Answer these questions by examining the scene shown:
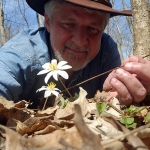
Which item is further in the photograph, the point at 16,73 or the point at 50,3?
the point at 50,3

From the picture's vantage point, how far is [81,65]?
2.35 m

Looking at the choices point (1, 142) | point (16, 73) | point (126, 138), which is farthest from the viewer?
point (16, 73)

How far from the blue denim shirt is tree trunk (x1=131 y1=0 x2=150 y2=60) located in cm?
154

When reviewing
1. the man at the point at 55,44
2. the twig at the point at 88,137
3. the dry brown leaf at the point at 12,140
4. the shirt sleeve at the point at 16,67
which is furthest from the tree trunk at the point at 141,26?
the twig at the point at 88,137

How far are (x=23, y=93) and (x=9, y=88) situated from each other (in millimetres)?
400

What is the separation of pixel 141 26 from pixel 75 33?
2.35 m

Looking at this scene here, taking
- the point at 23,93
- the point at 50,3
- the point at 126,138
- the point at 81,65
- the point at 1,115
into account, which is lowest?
the point at 23,93

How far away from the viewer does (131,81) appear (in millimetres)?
1530

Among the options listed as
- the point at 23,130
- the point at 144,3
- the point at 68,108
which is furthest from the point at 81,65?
the point at 144,3

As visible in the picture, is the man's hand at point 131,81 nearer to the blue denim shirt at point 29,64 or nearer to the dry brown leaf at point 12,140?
the blue denim shirt at point 29,64

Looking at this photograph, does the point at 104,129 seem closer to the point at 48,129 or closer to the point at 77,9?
the point at 48,129

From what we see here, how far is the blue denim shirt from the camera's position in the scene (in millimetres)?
1933

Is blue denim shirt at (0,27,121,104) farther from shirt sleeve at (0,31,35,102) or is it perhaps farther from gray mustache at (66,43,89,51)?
gray mustache at (66,43,89,51)

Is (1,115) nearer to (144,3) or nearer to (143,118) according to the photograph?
(143,118)
